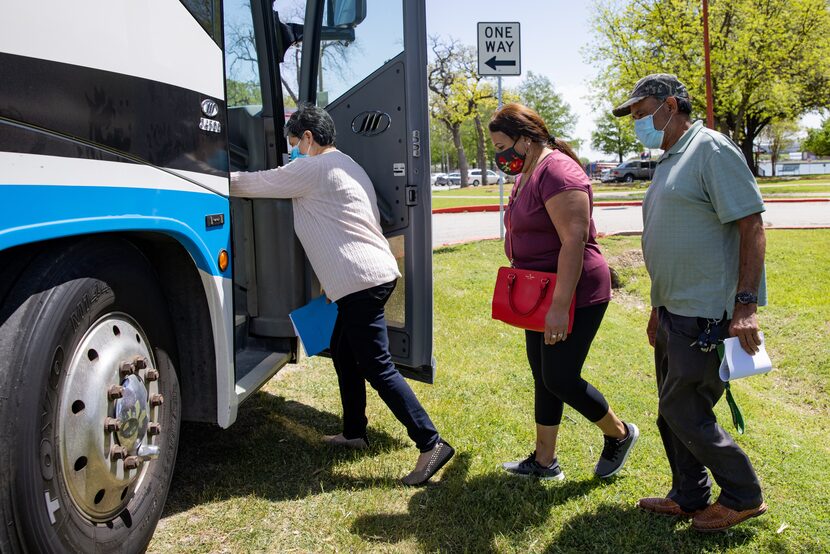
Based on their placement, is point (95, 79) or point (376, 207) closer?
point (95, 79)

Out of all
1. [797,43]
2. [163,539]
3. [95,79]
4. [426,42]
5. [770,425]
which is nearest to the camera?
[95,79]

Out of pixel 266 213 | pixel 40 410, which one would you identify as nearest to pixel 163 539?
pixel 40 410

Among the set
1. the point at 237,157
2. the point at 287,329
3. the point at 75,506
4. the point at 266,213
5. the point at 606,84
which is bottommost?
the point at 75,506

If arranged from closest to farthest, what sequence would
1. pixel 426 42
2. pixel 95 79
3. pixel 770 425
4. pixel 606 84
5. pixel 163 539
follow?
pixel 95 79 → pixel 163 539 → pixel 426 42 → pixel 770 425 → pixel 606 84

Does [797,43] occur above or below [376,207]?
above

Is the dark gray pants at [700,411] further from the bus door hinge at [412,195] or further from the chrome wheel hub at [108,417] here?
the chrome wheel hub at [108,417]

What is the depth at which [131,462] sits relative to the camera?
2.44 metres

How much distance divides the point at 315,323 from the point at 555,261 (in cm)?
132

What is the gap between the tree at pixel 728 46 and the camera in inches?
958

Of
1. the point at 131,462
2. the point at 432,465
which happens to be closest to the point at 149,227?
the point at 131,462

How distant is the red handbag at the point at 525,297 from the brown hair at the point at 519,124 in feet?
1.12

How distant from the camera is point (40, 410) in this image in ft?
6.54

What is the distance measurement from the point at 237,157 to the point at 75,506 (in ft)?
7.15

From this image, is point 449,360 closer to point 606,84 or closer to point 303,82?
point 303,82
